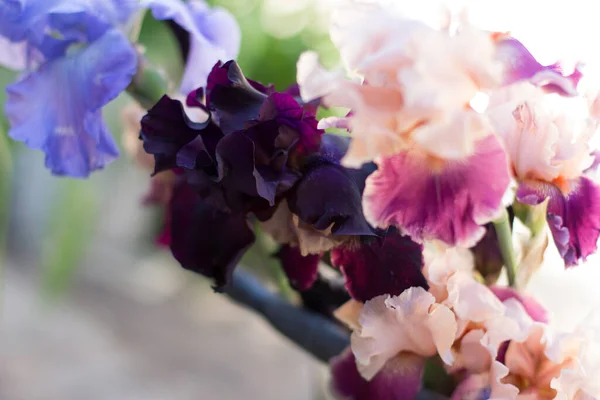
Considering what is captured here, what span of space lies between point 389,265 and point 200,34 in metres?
0.16

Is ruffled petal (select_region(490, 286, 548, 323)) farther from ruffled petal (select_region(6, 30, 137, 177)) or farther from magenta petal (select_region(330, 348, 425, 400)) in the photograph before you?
ruffled petal (select_region(6, 30, 137, 177))

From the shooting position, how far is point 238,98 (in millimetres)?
238

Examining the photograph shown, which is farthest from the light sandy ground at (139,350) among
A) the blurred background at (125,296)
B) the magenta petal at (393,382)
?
the magenta petal at (393,382)

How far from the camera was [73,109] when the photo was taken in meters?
0.26

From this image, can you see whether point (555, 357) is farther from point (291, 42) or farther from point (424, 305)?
point (291, 42)

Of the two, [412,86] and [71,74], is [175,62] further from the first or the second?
[412,86]

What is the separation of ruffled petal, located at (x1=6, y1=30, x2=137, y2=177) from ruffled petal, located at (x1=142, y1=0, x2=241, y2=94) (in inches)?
1.1

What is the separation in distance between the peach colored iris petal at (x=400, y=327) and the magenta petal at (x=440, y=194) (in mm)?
40

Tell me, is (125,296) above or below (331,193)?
below

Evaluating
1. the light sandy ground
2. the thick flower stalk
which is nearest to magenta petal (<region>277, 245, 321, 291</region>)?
the thick flower stalk

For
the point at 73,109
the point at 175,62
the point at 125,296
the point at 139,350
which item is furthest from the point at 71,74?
the point at 125,296

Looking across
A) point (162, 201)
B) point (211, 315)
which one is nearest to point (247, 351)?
point (211, 315)

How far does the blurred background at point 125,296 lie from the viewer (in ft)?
2.44

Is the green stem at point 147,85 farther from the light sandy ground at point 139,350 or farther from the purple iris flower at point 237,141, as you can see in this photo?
the light sandy ground at point 139,350
